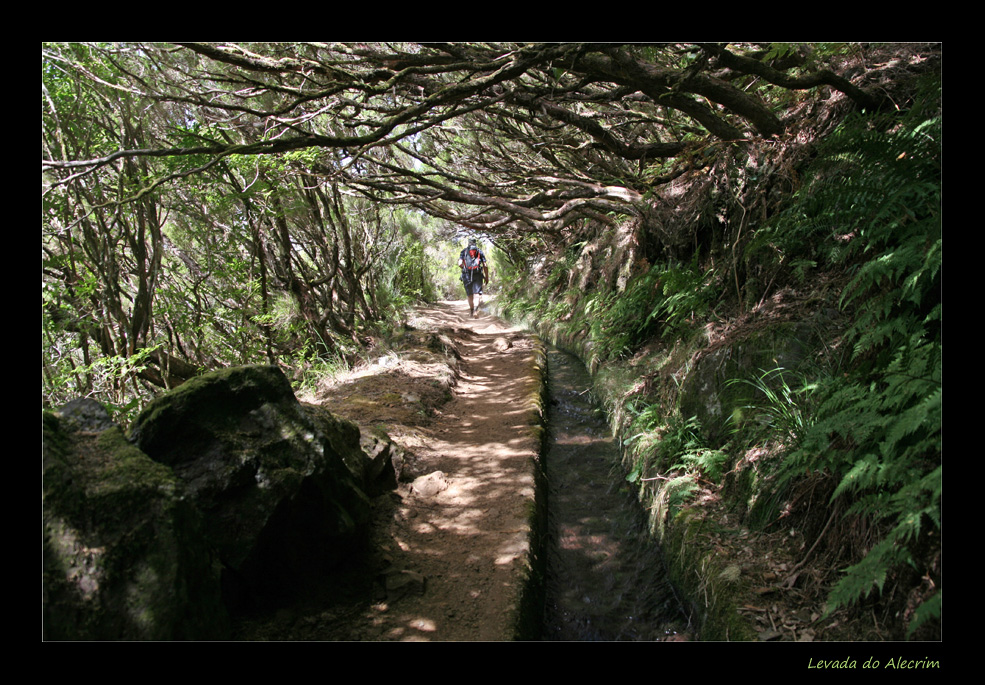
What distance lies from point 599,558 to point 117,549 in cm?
299

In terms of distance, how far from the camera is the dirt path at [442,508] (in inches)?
112

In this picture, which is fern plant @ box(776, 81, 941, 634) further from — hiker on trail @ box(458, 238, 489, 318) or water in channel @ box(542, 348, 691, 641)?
hiker on trail @ box(458, 238, 489, 318)

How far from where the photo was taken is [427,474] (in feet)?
15.5

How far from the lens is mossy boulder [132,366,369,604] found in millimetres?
2691

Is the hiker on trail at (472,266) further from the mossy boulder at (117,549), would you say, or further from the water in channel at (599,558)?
the mossy boulder at (117,549)

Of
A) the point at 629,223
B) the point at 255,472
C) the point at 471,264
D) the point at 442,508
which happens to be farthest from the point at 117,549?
the point at 471,264

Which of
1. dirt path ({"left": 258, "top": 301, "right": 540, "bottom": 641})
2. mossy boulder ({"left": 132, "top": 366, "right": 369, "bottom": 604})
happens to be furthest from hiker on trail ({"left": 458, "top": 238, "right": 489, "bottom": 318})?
mossy boulder ({"left": 132, "top": 366, "right": 369, "bottom": 604})

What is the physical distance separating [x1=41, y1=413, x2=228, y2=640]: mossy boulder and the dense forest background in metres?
1.69

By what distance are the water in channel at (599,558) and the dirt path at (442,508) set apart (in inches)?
14.9

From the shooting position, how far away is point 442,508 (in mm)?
4188

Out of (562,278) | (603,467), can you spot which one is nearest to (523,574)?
(603,467)

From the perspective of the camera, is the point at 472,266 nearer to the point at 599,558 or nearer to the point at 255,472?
the point at 599,558

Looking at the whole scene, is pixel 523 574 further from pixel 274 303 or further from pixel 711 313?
pixel 274 303

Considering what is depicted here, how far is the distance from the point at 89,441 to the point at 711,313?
16.3 feet
